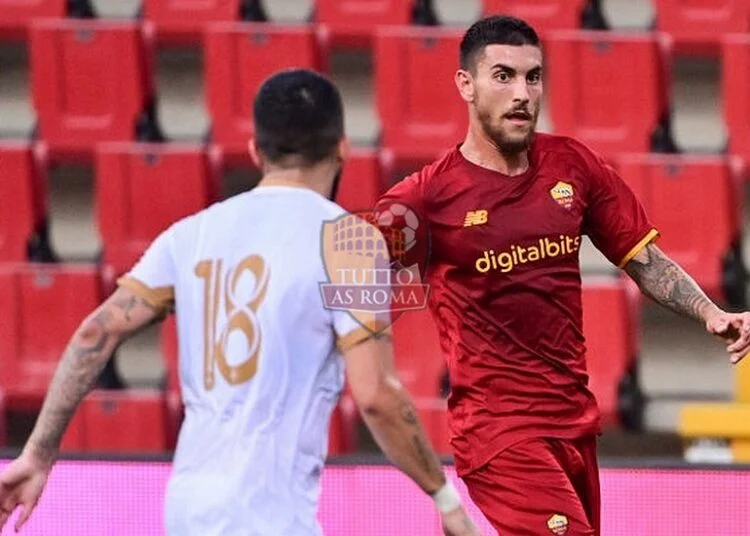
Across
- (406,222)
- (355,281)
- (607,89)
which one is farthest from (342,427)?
(355,281)

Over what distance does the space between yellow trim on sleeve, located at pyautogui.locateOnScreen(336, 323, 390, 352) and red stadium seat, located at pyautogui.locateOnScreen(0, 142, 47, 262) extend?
3.96 m

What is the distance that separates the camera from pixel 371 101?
23.5ft

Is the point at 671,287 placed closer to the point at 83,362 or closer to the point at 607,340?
the point at 83,362

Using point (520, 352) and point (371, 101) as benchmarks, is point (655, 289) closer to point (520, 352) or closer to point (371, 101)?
point (520, 352)

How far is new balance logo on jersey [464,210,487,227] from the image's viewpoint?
3973mm

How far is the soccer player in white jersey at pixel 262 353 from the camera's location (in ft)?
9.44

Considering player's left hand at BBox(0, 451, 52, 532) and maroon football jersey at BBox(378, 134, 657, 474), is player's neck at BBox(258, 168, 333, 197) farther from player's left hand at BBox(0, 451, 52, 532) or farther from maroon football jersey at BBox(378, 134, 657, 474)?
maroon football jersey at BBox(378, 134, 657, 474)

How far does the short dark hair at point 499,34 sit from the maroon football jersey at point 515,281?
0.26 metres

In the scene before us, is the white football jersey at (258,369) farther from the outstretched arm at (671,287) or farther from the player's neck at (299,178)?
the outstretched arm at (671,287)

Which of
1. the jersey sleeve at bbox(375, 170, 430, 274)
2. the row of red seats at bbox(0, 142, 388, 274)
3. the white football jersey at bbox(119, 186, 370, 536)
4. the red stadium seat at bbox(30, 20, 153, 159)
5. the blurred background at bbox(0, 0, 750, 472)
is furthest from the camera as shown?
the red stadium seat at bbox(30, 20, 153, 159)

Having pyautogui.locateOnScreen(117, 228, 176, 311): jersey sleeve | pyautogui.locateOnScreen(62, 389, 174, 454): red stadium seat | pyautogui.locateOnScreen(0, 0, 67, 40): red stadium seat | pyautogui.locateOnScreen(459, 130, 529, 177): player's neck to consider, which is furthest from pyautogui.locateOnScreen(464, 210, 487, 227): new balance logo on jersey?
pyautogui.locateOnScreen(0, 0, 67, 40): red stadium seat

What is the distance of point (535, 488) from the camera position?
3.86m

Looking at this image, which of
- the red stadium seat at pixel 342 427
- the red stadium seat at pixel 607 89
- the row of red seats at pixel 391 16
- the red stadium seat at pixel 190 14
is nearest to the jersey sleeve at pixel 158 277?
the red stadium seat at pixel 342 427

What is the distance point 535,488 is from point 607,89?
10.4 feet
